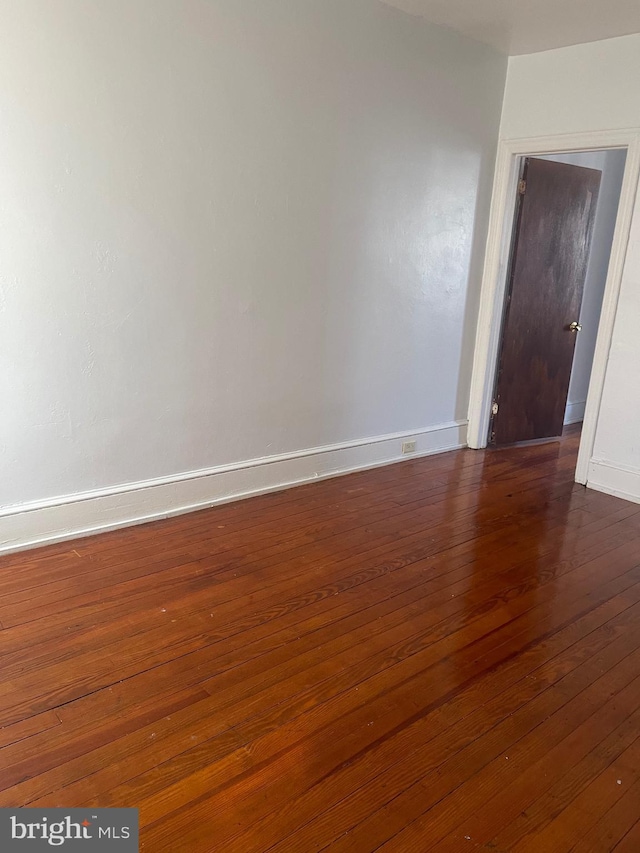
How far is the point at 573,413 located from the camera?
5605mm

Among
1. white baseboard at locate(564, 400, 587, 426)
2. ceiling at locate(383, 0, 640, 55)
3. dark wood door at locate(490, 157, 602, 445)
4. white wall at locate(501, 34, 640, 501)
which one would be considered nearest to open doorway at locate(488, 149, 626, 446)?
dark wood door at locate(490, 157, 602, 445)

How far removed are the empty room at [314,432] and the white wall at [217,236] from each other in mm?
16

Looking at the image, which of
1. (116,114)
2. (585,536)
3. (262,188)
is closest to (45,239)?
(116,114)

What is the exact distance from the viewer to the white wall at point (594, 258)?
493 cm

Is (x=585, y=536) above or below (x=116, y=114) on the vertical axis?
below

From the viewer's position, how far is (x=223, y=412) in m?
3.35

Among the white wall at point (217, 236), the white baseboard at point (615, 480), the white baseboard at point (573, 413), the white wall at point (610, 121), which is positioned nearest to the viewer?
the white wall at point (217, 236)

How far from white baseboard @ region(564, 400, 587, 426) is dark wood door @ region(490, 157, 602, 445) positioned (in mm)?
490

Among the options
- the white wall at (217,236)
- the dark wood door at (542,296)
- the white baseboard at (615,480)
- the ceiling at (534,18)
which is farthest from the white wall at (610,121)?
the dark wood door at (542,296)

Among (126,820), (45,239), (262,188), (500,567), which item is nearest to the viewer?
(126,820)

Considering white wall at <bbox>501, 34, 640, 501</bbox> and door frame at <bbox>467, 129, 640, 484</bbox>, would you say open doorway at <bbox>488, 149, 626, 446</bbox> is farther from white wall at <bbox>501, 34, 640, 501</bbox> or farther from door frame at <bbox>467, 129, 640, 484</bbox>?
white wall at <bbox>501, 34, 640, 501</bbox>

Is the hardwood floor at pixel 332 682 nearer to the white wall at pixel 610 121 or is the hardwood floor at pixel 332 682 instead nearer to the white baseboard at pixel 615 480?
the white baseboard at pixel 615 480

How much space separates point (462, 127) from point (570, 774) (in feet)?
12.1

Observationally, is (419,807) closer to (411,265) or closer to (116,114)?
(116,114)
